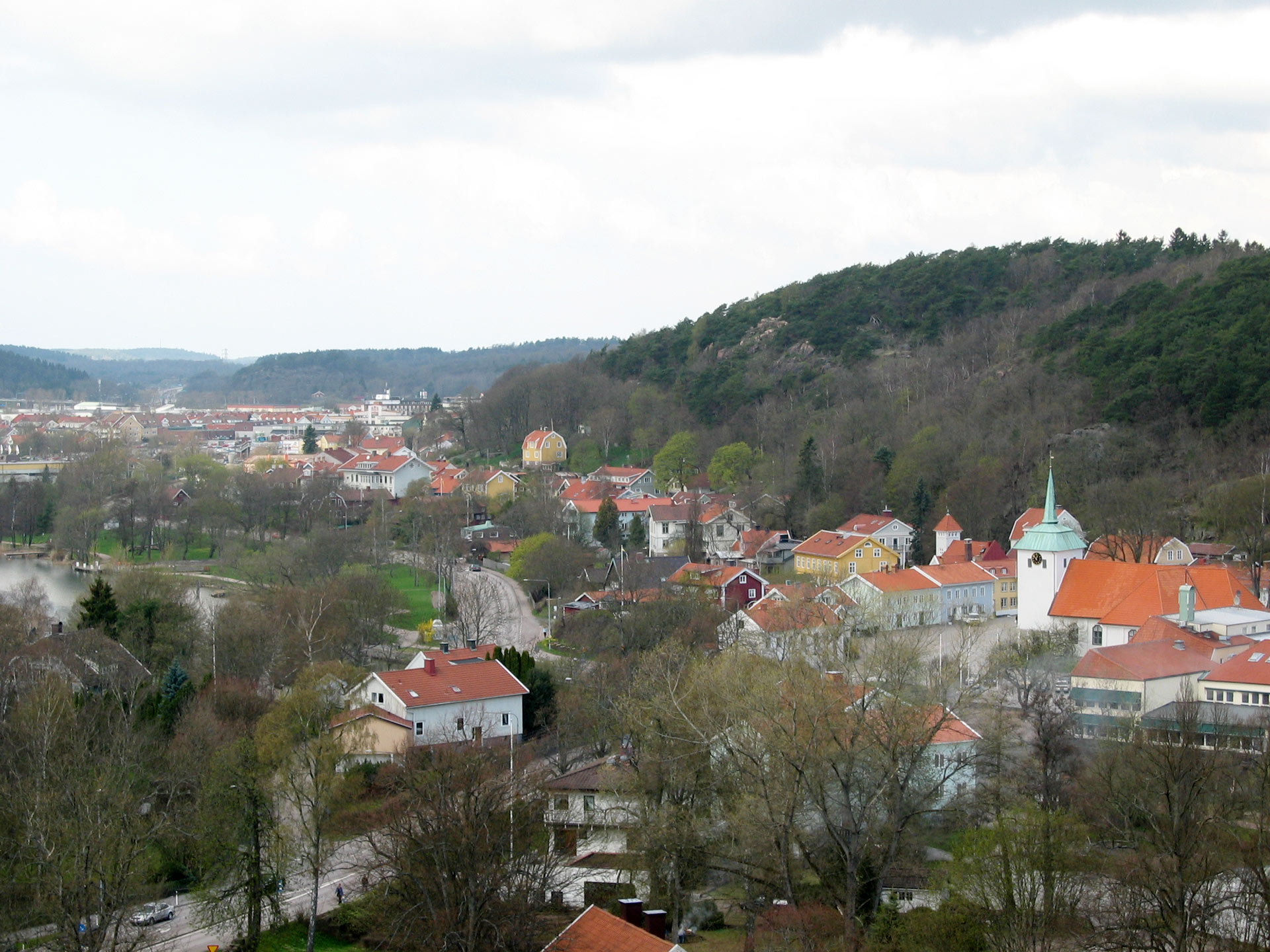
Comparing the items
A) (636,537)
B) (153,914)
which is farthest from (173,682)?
(636,537)

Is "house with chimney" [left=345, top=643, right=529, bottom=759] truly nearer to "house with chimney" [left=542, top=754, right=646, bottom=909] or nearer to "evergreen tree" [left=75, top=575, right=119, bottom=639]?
"house with chimney" [left=542, top=754, right=646, bottom=909]

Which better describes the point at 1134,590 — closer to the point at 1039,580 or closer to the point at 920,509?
the point at 1039,580

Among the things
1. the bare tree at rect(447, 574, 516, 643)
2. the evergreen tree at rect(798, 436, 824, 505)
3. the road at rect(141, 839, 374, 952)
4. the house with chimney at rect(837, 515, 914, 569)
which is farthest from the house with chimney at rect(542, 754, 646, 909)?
the evergreen tree at rect(798, 436, 824, 505)

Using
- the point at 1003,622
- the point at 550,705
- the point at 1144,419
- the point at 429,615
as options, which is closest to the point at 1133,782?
the point at 550,705

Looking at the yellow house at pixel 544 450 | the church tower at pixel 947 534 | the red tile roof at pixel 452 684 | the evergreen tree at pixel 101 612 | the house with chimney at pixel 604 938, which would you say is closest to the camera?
the house with chimney at pixel 604 938

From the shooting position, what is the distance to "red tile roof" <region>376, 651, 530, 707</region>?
83.0 ft

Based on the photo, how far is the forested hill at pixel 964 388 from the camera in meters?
47.8

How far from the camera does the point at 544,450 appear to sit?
74500 millimetres

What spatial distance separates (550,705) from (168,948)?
10.7 m

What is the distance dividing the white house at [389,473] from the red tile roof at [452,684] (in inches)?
1765

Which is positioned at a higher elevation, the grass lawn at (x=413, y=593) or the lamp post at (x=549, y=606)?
the lamp post at (x=549, y=606)

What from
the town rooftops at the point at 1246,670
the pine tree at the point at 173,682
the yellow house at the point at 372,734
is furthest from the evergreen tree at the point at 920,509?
the pine tree at the point at 173,682

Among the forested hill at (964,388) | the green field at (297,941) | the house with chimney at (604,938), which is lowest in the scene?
the green field at (297,941)

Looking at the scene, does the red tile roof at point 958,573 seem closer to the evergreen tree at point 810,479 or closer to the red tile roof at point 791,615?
the red tile roof at point 791,615
